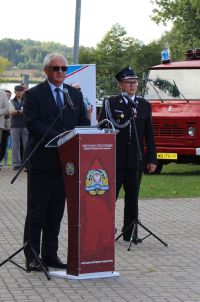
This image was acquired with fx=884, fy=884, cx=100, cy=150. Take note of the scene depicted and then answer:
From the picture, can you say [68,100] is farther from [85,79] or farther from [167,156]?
[167,156]

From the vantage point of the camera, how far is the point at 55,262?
8586mm

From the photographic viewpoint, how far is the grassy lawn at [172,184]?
628 inches

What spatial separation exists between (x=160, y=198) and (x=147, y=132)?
5077mm

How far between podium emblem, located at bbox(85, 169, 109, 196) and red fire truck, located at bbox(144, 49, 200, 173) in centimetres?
1154

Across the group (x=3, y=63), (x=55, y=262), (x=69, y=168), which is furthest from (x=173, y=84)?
(x=3, y=63)

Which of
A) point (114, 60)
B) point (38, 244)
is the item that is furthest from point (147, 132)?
point (114, 60)

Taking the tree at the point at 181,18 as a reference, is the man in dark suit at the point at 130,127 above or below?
below

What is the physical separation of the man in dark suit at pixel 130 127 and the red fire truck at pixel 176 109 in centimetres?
933

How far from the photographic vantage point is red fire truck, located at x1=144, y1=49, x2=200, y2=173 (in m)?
19.6

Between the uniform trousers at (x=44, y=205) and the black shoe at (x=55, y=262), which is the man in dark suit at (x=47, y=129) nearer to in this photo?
the uniform trousers at (x=44, y=205)

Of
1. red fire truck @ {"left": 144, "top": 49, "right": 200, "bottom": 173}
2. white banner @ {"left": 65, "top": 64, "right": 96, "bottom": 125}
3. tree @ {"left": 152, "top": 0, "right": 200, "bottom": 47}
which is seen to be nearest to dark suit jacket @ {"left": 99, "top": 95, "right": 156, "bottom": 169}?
white banner @ {"left": 65, "top": 64, "right": 96, "bottom": 125}

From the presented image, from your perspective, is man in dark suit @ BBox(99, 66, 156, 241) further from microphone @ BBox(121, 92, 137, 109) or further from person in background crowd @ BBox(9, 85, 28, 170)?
person in background crowd @ BBox(9, 85, 28, 170)

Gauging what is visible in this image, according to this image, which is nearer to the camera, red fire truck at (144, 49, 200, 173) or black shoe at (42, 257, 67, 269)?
black shoe at (42, 257, 67, 269)

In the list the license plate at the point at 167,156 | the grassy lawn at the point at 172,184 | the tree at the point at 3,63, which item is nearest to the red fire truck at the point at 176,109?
the license plate at the point at 167,156
